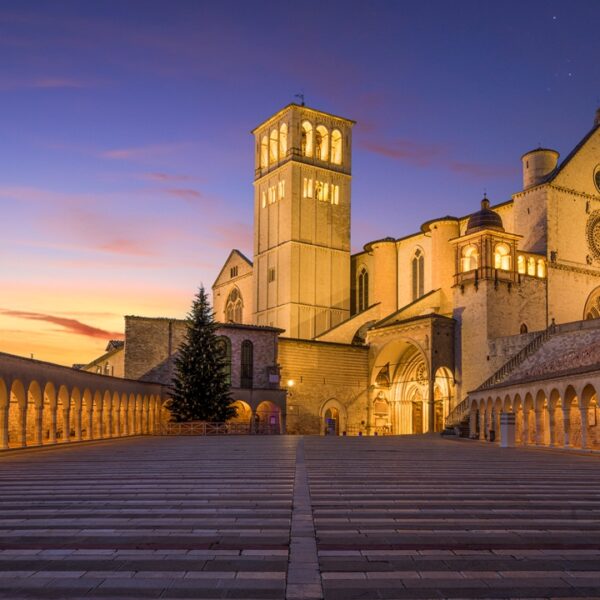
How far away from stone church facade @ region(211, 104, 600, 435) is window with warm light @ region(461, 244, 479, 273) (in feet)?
0.28

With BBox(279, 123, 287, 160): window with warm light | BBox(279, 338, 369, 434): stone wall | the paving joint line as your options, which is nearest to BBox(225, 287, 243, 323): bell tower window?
BBox(279, 123, 287, 160): window with warm light

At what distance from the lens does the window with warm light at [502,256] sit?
47000 mm

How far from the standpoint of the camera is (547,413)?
33.0 m

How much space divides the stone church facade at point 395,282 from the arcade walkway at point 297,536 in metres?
32.4

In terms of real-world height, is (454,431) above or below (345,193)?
below

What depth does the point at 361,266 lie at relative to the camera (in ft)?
215

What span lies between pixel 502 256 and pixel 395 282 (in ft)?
48.9

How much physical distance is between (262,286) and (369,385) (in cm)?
1542

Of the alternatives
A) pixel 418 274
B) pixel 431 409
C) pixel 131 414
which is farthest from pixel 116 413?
pixel 418 274

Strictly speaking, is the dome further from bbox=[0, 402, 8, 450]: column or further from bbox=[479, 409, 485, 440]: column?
bbox=[0, 402, 8, 450]: column

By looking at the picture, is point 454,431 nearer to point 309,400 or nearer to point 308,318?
point 309,400

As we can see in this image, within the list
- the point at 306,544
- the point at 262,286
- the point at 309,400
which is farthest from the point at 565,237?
the point at 306,544

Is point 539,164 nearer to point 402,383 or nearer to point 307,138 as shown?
point 402,383

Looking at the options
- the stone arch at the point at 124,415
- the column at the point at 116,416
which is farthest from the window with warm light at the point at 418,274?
the column at the point at 116,416
